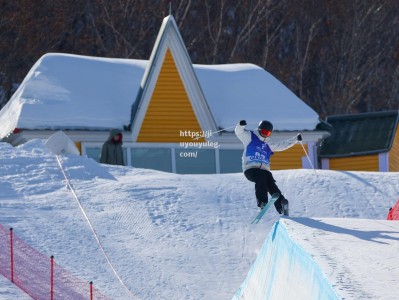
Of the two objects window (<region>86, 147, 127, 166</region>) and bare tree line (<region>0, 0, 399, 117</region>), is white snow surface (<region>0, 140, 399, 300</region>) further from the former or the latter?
bare tree line (<region>0, 0, 399, 117</region>)

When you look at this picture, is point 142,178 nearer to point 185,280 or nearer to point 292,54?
point 185,280

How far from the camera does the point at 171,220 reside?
20.5 m

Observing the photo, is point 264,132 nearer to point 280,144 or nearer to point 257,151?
point 257,151

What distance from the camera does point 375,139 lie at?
31.9 meters

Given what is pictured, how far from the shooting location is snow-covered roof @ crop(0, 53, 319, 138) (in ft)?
94.1

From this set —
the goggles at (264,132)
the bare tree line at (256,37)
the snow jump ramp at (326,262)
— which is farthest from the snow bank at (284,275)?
the bare tree line at (256,37)

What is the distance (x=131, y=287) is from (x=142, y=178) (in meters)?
5.12

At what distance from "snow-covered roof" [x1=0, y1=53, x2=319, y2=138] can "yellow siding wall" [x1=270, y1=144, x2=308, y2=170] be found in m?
0.47

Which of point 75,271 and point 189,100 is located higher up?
point 189,100

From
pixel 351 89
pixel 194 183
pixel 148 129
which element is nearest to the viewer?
pixel 194 183

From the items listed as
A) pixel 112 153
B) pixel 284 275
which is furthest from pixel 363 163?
pixel 284 275

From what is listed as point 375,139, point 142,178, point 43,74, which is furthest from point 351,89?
point 142,178

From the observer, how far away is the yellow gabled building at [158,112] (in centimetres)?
2864

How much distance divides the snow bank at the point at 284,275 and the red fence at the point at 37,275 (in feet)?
5.93
